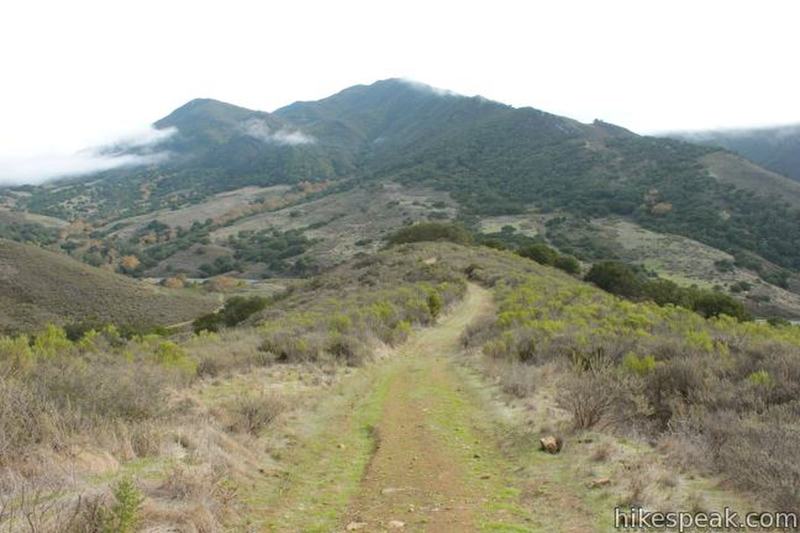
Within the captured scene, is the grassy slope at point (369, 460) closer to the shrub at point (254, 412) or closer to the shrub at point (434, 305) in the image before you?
the shrub at point (254, 412)

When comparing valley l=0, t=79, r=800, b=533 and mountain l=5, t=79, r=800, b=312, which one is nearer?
valley l=0, t=79, r=800, b=533

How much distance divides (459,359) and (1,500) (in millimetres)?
14026

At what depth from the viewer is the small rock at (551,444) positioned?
328 inches

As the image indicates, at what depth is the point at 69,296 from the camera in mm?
63844

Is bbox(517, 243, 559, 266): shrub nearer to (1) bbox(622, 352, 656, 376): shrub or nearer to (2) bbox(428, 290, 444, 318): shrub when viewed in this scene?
(2) bbox(428, 290, 444, 318): shrub

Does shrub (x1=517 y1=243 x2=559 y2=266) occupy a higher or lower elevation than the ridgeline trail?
lower

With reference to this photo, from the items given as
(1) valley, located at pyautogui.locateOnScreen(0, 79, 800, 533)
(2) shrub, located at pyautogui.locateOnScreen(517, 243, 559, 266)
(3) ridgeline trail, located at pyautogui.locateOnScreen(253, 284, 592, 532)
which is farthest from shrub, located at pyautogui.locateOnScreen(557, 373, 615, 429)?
(2) shrub, located at pyautogui.locateOnScreen(517, 243, 559, 266)

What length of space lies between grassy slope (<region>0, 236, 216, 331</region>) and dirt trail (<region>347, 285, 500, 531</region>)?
54.9 meters

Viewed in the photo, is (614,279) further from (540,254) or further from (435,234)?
(435,234)

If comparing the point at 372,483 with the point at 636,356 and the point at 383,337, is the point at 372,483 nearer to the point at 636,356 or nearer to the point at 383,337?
the point at 636,356

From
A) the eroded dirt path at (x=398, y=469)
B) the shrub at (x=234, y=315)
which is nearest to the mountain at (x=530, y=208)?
the shrub at (x=234, y=315)

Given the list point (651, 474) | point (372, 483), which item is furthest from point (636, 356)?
point (372, 483)

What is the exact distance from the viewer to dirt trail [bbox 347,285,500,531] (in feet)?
20.2

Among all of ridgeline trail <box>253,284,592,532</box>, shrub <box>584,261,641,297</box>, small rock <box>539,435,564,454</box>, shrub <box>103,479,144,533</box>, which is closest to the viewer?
shrub <box>103,479,144,533</box>
